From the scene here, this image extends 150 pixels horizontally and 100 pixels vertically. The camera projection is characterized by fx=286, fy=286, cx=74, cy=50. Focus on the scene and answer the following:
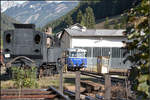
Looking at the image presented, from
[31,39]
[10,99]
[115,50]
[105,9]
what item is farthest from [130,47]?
[105,9]

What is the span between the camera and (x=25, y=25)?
1862cm

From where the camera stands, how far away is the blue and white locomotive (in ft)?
96.8

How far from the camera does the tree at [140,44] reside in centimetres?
544

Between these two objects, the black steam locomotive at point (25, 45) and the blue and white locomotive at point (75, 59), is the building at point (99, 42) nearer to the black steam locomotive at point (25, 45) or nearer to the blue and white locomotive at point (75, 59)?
the blue and white locomotive at point (75, 59)

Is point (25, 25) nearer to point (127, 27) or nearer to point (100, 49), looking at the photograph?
Answer: point (127, 27)

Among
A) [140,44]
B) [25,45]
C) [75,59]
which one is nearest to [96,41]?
[75,59]

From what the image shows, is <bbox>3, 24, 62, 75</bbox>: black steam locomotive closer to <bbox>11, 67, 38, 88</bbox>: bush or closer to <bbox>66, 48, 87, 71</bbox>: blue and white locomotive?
<bbox>11, 67, 38, 88</bbox>: bush

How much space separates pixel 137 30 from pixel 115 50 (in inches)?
1232

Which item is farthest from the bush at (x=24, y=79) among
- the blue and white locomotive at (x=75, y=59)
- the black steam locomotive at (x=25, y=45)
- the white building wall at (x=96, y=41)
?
the white building wall at (x=96, y=41)

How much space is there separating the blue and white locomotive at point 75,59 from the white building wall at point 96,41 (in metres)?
7.10

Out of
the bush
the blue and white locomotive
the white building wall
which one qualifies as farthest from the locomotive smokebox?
the white building wall

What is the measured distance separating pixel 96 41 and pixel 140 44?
32.0 meters

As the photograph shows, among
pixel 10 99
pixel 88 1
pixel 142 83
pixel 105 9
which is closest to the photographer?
pixel 142 83

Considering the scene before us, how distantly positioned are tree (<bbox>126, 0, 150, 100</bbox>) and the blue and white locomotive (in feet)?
77.7
